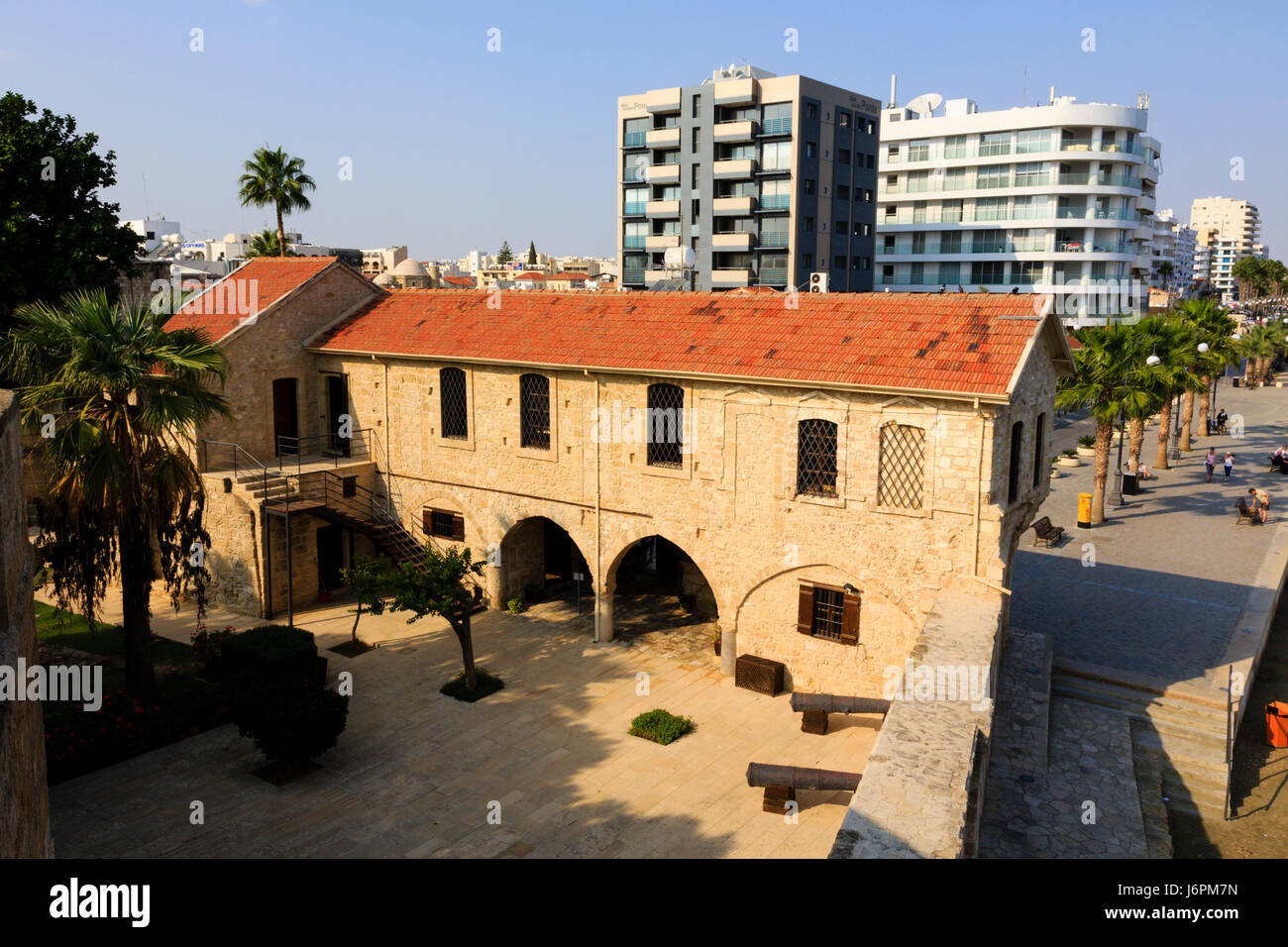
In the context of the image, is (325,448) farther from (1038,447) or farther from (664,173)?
(664,173)

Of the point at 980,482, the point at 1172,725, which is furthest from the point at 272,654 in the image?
the point at 1172,725

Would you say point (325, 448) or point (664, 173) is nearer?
point (325, 448)

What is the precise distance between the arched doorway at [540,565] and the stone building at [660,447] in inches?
3.9

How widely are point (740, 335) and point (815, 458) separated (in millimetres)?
3660

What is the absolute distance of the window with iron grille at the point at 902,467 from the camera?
18.4m

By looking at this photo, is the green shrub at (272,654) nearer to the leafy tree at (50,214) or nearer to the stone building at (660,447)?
the stone building at (660,447)

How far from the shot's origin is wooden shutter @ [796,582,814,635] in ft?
66.2

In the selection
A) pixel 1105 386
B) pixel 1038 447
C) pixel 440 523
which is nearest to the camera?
pixel 1038 447

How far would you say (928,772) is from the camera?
1212cm

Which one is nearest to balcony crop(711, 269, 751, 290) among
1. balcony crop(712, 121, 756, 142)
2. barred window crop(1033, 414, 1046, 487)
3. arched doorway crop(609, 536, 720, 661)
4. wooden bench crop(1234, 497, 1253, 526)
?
balcony crop(712, 121, 756, 142)

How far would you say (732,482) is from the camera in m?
20.8

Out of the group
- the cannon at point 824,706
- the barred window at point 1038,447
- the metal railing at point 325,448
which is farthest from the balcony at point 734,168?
the cannon at point 824,706
